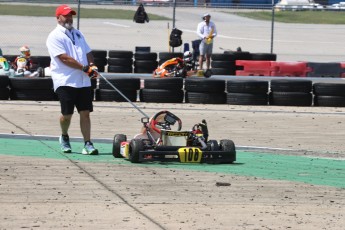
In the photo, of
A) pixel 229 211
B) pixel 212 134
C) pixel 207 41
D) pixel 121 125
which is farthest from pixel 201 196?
pixel 207 41

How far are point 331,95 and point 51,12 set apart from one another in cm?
2245

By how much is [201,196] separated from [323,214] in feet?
4.01

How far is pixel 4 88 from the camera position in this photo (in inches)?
699

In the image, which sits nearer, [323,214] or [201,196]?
[323,214]

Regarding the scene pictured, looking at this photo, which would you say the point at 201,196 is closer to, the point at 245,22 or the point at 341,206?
the point at 341,206

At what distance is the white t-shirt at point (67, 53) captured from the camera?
1156cm

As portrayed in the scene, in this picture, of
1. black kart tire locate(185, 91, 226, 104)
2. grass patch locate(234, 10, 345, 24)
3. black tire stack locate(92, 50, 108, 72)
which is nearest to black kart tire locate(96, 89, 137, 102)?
black kart tire locate(185, 91, 226, 104)

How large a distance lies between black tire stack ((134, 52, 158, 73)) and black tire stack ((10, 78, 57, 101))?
8.17m

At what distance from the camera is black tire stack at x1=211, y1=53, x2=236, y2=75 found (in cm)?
2591

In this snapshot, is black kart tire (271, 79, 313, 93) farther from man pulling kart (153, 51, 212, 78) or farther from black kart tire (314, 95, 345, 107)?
man pulling kart (153, 51, 212, 78)

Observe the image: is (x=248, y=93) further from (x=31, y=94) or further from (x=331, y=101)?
(x=31, y=94)

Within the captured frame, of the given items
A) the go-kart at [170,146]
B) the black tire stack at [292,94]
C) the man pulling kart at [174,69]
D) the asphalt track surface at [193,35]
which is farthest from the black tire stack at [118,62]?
the go-kart at [170,146]

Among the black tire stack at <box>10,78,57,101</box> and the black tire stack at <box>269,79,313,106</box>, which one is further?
the black tire stack at <box>269,79,313,106</box>

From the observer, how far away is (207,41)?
26.0 m
